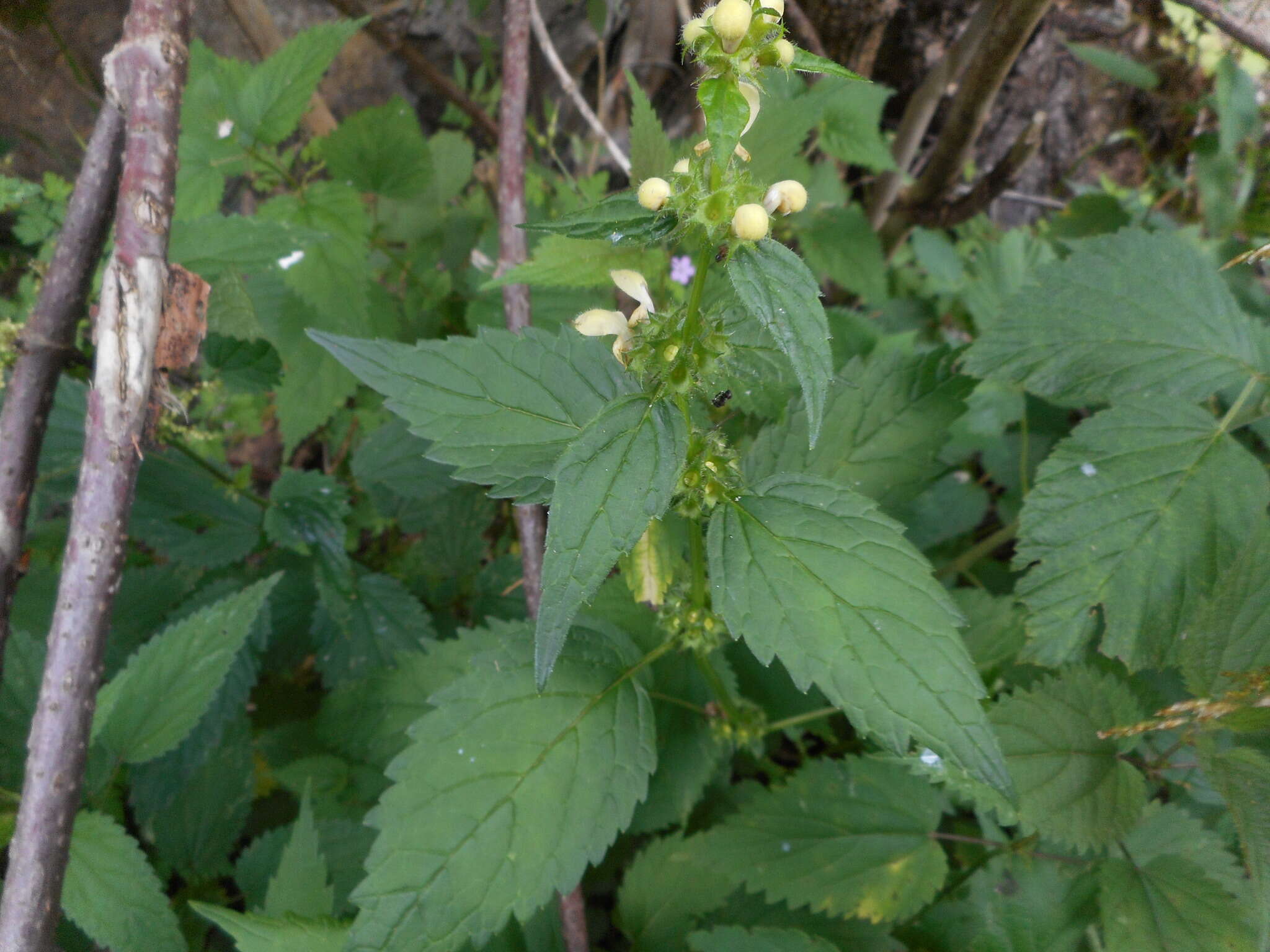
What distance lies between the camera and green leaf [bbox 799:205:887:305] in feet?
8.29

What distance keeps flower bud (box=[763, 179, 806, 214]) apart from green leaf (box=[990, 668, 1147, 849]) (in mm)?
927

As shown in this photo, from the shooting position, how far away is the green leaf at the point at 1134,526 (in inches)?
51.8

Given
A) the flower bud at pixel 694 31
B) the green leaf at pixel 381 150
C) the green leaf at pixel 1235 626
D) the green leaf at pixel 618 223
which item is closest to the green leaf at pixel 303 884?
the green leaf at pixel 618 223

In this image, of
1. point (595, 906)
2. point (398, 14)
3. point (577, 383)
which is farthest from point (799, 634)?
point (398, 14)

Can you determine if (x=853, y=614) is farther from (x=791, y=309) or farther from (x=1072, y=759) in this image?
(x=1072, y=759)

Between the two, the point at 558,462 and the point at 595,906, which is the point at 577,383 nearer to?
the point at 558,462

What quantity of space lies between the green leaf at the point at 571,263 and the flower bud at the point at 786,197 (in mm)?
564

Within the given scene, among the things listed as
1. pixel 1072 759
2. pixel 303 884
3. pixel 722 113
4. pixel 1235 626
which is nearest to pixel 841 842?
pixel 1072 759

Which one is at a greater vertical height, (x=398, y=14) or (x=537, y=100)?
(x=398, y=14)

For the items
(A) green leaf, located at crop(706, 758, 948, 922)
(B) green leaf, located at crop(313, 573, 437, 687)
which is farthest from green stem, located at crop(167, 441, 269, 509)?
(A) green leaf, located at crop(706, 758, 948, 922)

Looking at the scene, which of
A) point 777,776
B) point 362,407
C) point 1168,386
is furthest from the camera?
point 362,407

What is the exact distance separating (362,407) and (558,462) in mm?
1985

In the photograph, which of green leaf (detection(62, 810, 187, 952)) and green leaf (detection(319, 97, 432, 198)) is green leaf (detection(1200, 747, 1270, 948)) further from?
green leaf (detection(319, 97, 432, 198))

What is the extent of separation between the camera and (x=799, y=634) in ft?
3.02
